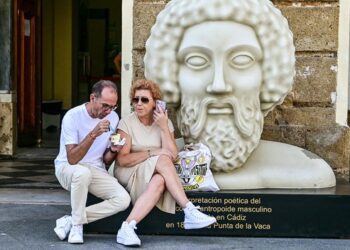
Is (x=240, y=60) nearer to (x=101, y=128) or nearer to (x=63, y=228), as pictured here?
(x=101, y=128)

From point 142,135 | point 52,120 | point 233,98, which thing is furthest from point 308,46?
point 52,120

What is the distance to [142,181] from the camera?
5535 millimetres

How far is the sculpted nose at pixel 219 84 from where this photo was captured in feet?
18.4

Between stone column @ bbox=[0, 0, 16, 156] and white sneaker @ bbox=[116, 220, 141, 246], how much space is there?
5393mm

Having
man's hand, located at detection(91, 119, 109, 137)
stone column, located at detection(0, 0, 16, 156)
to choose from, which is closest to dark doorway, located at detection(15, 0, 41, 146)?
stone column, located at detection(0, 0, 16, 156)

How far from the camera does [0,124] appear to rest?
34.0 ft

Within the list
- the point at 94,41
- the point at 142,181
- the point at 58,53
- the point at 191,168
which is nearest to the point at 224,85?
the point at 191,168

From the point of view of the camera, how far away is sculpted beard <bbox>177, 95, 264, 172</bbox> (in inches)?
229

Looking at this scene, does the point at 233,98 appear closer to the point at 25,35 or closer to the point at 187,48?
the point at 187,48

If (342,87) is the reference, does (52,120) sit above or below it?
below

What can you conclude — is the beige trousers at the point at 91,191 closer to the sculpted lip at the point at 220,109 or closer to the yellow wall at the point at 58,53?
the sculpted lip at the point at 220,109

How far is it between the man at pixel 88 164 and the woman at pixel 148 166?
0.11 meters

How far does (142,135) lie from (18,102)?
5.81 m

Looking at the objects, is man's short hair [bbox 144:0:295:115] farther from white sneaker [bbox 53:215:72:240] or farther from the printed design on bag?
white sneaker [bbox 53:215:72:240]
